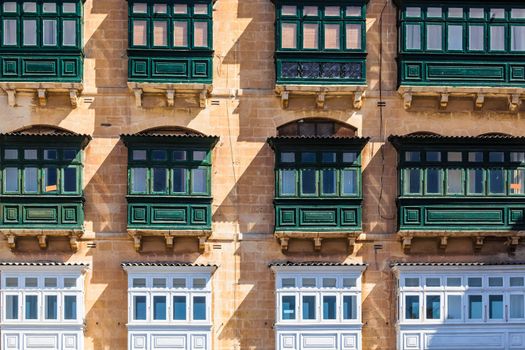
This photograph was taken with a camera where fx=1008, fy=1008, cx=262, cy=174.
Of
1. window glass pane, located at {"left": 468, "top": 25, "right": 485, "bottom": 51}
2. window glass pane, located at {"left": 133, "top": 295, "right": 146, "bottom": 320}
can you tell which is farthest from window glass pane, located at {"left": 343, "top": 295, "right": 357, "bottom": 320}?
window glass pane, located at {"left": 468, "top": 25, "right": 485, "bottom": 51}

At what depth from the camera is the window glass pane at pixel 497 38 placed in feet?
105

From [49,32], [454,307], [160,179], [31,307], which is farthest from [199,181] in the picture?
[454,307]

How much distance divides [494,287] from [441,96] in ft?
20.4

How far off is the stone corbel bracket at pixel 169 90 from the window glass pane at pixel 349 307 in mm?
7630

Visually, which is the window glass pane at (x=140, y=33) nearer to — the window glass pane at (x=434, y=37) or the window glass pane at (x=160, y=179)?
the window glass pane at (x=160, y=179)

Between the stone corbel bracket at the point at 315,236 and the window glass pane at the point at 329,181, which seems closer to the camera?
the stone corbel bracket at the point at 315,236

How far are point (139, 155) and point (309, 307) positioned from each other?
7099mm

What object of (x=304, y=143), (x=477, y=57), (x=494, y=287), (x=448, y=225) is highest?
(x=477, y=57)

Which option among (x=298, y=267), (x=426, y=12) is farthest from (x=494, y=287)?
(x=426, y=12)

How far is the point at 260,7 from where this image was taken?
106ft

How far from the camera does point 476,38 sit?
1260 inches

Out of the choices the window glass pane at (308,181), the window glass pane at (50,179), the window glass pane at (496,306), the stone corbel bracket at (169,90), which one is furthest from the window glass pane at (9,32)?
the window glass pane at (496,306)

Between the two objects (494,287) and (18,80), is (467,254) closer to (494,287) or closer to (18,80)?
(494,287)

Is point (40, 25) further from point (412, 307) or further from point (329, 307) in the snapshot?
point (412, 307)
